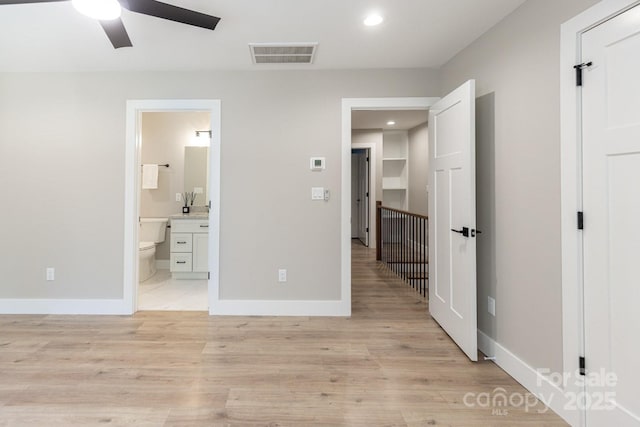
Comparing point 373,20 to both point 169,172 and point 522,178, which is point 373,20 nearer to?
point 522,178

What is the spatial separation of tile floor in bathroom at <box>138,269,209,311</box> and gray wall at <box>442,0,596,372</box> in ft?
8.90

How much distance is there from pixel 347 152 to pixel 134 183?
2121 mm

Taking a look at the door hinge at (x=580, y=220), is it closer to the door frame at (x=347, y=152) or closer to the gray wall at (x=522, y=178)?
the gray wall at (x=522, y=178)

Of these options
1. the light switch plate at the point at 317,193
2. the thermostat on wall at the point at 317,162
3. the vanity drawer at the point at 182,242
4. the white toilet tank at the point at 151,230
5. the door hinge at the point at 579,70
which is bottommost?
the vanity drawer at the point at 182,242

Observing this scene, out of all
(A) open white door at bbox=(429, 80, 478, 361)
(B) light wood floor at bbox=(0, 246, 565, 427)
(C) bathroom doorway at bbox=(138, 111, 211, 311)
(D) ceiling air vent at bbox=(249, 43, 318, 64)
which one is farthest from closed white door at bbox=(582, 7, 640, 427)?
(C) bathroom doorway at bbox=(138, 111, 211, 311)

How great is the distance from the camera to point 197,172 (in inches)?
187

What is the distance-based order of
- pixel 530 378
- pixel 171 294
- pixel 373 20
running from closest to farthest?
pixel 530 378 < pixel 373 20 < pixel 171 294

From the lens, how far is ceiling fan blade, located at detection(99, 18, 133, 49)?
1810 mm

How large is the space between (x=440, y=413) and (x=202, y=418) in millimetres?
1264

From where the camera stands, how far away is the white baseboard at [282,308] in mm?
3021

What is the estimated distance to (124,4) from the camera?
1.65 m

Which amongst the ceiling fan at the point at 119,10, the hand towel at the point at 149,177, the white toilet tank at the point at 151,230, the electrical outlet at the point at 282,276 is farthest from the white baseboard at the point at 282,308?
the hand towel at the point at 149,177

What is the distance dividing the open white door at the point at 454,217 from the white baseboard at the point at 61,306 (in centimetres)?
300

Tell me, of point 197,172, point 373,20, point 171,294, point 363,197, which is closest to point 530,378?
point 373,20
